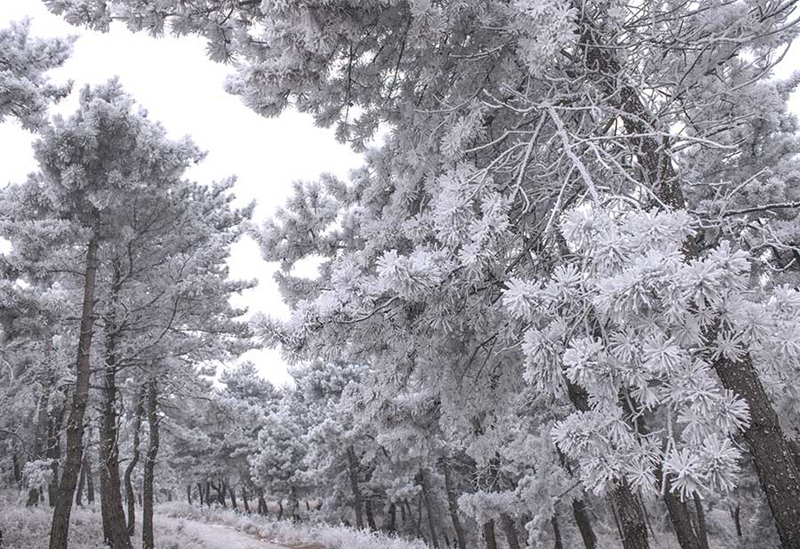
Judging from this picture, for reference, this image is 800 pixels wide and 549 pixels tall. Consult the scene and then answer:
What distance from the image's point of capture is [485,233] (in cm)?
298

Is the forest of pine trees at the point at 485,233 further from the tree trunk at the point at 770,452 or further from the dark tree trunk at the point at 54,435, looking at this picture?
the dark tree trunk at the point at 54,435

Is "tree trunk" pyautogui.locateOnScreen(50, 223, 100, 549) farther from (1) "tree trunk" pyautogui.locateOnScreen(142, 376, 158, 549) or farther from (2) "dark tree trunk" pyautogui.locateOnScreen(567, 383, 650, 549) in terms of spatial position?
(2) "dark tree trunk" pyautogui.locateOnScreen(567, 383, 650, 549)

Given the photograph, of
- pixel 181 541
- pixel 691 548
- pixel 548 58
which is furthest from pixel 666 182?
pixel 181 541

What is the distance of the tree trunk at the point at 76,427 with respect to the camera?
7.64 metres

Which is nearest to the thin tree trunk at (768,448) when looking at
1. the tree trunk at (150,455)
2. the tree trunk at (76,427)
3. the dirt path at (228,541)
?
the tree trunk at (76,427)

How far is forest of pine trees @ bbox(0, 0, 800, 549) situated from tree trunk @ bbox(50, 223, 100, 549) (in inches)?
1.6

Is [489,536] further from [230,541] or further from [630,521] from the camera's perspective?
[630,521]

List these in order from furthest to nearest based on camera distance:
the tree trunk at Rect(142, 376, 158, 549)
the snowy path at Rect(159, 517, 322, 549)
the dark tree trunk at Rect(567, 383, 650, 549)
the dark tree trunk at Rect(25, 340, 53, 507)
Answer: the snowy path at Rect(159, 517, 322, 549)
the tree trunk at Rect(142, 376, 158, 549)
the dark tree trunk at Rect(25, 340, 53, 507)
the dark tree trunk at Rect(567, 383, 650, 549)

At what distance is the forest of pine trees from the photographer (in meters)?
2.26

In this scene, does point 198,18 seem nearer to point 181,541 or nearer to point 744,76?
point 744,76

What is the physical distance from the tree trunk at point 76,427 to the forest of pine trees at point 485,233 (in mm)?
39

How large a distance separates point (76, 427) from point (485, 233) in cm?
843

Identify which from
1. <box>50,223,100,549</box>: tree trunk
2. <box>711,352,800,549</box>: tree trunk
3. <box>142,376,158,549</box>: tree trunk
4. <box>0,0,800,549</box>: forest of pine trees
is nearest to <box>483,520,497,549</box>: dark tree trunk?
<box>0,0,800,549</box>: forest of pine trees

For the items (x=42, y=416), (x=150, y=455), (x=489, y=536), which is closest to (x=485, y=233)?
(x=150, y=455)
